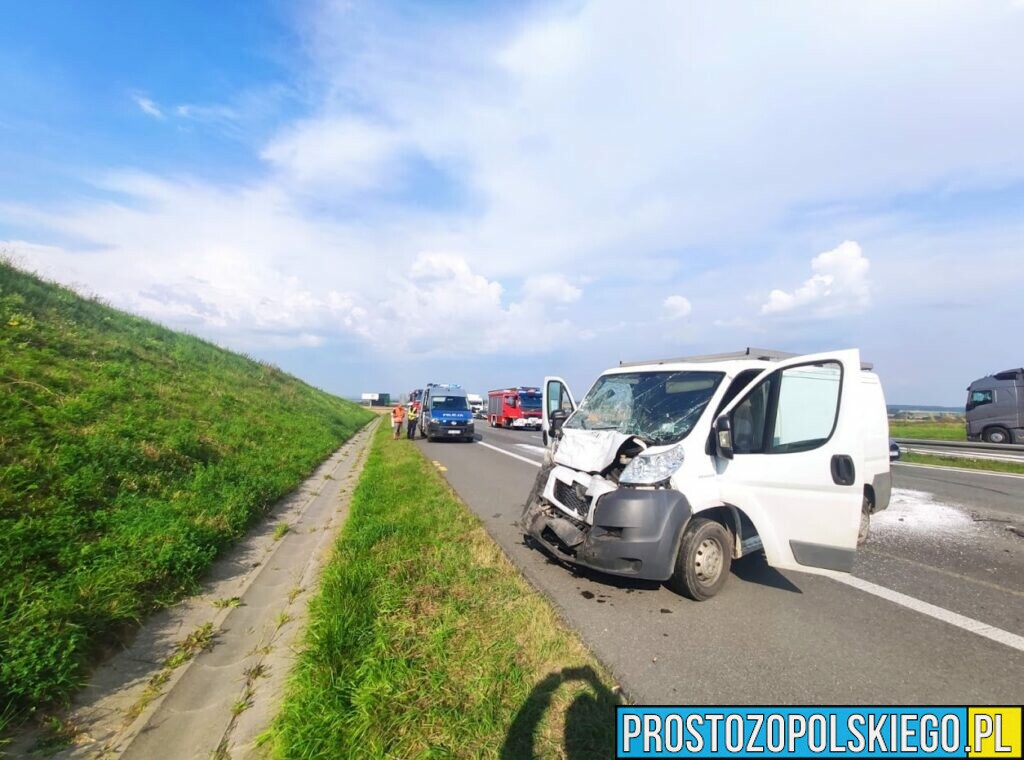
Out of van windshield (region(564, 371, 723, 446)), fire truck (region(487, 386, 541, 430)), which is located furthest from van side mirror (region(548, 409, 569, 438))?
fire truck (region(487, 386, 541, 430))

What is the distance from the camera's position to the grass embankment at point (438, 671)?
91.5 inches

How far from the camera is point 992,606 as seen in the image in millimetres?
3900

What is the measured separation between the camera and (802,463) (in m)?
3.94

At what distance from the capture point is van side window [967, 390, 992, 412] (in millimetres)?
18703

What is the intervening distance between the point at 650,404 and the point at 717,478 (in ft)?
3.27

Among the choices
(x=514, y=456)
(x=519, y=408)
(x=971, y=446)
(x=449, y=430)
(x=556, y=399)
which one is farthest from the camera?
(x=519, y=408)

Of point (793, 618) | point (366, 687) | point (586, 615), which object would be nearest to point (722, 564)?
point (793, 618)

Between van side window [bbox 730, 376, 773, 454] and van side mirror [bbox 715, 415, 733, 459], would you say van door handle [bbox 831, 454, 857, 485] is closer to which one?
van side window [bbox 730, 376, 773, 454]

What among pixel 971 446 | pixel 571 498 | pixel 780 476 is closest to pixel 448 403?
pixel 571 498

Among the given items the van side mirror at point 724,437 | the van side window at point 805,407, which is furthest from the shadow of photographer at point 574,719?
the van side window at point 805,407

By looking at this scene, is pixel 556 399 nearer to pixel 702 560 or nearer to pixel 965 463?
pixel 702 560

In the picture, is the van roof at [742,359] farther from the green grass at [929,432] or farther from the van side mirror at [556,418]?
the green grass at [929,432]

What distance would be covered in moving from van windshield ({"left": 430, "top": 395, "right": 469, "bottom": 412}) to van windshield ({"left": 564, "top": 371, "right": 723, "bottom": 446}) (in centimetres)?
1484

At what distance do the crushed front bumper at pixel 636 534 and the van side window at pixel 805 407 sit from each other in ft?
3.93
